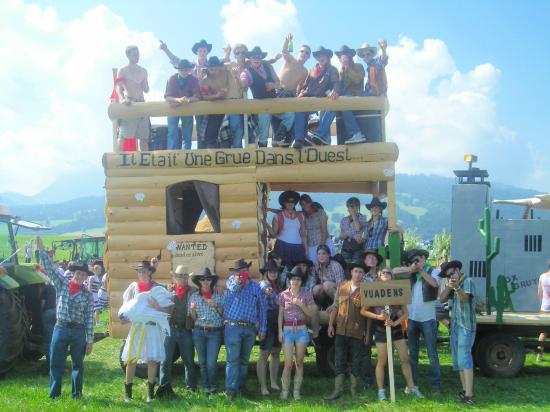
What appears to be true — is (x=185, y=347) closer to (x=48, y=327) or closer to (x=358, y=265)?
(x=358, y=265)

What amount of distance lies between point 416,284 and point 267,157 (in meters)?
3.05

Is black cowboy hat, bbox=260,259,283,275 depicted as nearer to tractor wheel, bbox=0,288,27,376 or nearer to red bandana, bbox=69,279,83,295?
red bandana, bbox=69,279,83,295

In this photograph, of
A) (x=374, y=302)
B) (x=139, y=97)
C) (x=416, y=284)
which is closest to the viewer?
(x=374, y=302)

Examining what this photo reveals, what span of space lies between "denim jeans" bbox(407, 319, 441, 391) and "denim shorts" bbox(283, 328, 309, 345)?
153cm

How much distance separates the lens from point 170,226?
10.8m

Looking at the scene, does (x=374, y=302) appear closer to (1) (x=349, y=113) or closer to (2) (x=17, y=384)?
(1) (x=349, y=113)

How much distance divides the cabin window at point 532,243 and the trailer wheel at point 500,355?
15.4ft

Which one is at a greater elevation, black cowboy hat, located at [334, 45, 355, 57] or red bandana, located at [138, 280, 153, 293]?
black cowboy hat, located at [334, 45, 355, 57]

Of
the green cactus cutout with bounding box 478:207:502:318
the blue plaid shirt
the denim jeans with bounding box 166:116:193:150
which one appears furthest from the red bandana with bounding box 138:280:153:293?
the green cactus cutout with bounding box 478:207:502:318

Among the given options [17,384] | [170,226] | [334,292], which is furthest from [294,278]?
[17,384]

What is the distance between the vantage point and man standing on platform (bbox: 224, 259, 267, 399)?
942 cm

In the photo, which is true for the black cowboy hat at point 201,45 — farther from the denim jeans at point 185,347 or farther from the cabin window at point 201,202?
the denim jeans at point 185,347

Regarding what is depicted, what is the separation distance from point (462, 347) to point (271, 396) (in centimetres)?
277

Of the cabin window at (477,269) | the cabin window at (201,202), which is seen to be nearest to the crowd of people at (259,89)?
the cabin window at (201,202)
